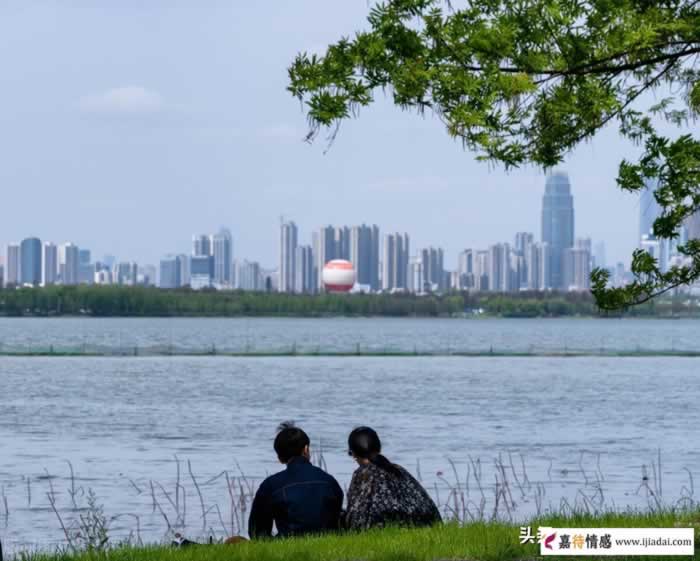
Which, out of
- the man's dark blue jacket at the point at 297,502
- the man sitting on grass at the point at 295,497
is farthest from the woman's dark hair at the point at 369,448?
the man's dark blue jacket at the point at 297,502

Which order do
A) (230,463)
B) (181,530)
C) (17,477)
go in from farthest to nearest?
1. (230,463)
2. (17,477)
3. (181,530)

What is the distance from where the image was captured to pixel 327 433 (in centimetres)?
5112

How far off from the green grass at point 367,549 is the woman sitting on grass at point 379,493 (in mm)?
173

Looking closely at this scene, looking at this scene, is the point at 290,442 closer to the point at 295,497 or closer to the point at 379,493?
the point at 295,497

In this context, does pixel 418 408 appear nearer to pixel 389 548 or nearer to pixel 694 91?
pixel 694 91

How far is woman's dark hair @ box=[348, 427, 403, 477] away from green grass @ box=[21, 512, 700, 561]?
596mm

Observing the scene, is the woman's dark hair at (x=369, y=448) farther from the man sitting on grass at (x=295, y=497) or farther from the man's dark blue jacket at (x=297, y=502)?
the man's dark blue jacket at (x=297, y=502)

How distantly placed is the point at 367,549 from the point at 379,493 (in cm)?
80

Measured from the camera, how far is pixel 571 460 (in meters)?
40.6

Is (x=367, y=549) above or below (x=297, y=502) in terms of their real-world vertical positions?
below

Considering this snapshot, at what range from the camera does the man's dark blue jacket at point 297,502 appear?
44.7 ft

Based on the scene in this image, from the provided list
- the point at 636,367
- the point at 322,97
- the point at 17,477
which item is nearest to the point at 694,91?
the point at 322,97

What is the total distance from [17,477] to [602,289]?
2036 centimetres

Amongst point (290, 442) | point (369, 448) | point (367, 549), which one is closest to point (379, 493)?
point (369, 448)
